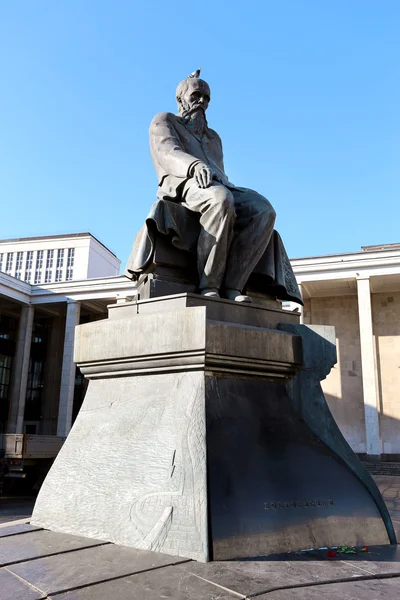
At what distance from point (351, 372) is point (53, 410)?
64.3 ft

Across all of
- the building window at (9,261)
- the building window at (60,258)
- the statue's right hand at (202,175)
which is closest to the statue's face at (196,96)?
the statue's right hand at (202,175)

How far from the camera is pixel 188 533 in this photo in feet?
6.58

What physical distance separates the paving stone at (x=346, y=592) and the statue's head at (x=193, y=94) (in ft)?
9.73

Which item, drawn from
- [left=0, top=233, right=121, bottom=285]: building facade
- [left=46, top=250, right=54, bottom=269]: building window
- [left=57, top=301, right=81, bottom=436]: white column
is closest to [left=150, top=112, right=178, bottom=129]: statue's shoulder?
[left=57, top=301, right=81, bottom=436]: white column

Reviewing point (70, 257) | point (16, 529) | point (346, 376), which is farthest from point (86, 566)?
point (70, 257)

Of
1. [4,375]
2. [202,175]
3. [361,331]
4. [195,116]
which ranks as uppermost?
[361,331]

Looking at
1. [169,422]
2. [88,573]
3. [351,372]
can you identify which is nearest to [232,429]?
[169,422]

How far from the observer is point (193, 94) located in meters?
3.52

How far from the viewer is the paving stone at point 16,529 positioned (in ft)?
7.92

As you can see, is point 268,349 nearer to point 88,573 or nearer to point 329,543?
point 329,543

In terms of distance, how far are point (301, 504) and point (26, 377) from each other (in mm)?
30518

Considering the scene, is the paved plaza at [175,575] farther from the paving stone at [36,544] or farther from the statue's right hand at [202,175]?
the statue's right hand at [202,175]

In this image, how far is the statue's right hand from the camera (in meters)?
3.03

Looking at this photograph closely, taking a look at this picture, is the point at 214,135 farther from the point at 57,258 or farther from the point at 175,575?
the point at 57,258
